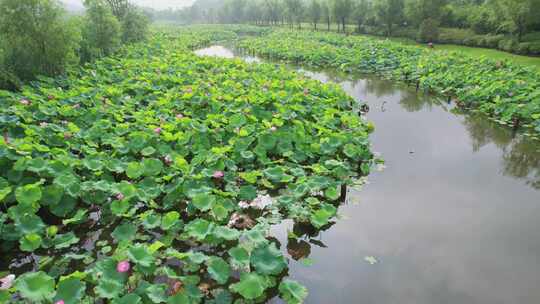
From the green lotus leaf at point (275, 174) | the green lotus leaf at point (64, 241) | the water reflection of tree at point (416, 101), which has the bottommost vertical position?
the green lotus leaf at point (64, 241)

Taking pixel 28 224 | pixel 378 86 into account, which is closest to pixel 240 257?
pixel 28 224

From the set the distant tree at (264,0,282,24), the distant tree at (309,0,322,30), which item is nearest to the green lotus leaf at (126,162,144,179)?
the distant tree at (309,0,322,30)

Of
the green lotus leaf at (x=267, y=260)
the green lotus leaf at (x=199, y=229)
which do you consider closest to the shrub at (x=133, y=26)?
the green lotus leaf at (x=199, y=229)

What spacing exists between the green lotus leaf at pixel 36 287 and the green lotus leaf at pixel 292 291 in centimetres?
A: 185

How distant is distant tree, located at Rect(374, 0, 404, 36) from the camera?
103ft

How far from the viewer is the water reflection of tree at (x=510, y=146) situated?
5867 mm

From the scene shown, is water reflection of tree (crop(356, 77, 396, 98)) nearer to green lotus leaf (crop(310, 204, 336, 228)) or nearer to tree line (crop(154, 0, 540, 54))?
green lotus leaf (crop(310, 204, 336, 228))

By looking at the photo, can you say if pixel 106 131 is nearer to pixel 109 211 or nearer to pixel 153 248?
pixel 109 211

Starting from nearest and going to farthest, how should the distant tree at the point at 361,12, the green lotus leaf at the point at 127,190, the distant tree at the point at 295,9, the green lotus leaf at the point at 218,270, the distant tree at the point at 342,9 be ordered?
the green lotus leaf at the point at 218,270, the green lotus leaf at the point at 127,190, the distant tree at the point at 361,12, the distant tree at the point at 342,9, the distant tree at the point at 295,9

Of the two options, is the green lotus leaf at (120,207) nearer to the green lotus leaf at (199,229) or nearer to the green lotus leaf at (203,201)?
the green lotus leaf at (203,201)

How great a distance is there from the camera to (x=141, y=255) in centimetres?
284

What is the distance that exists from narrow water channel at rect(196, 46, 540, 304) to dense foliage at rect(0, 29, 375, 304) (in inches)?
15.7

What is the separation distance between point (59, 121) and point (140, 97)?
2.12m

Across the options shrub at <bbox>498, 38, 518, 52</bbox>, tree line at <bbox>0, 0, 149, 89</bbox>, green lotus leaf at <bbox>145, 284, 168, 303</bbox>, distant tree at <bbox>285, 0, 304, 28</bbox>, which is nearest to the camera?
green lotus leaf at <bbox>145, 284, 168, 303</bbox>
